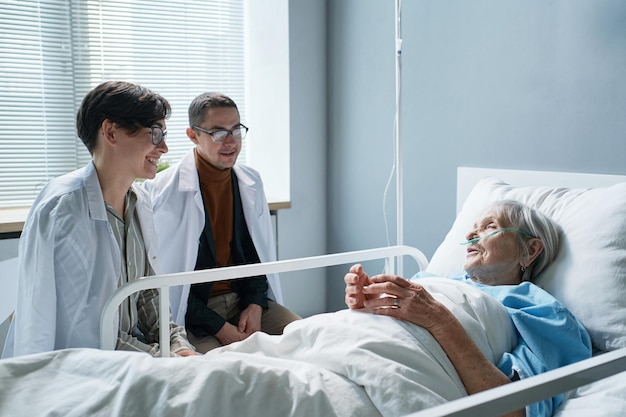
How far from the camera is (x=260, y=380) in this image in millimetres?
1158

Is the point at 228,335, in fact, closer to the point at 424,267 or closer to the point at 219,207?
the point at 219,207

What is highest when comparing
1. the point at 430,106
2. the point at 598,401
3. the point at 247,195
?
the point at 430,106

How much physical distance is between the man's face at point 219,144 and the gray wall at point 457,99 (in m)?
0.85

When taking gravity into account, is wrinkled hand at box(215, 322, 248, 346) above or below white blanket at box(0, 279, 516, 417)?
Result: below

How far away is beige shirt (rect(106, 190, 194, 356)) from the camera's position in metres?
1.78

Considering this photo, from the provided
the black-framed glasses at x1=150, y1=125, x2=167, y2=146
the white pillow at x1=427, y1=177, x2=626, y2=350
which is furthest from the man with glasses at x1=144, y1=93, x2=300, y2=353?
the white pillow at x1=427, y1=177, x2=626, y2=350

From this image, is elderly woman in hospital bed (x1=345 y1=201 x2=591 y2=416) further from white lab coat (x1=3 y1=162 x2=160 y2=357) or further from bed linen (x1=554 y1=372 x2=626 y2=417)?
white lab coat (x1=3 y1=162 x2=160 y2=357)

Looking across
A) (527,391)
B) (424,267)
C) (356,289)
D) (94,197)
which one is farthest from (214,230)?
(527,391)

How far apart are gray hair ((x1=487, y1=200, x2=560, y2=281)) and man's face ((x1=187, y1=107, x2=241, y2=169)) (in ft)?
3.37

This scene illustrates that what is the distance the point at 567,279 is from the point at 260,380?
3.03ft

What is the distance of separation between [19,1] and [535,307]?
8.91 feet

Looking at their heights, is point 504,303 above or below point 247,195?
below

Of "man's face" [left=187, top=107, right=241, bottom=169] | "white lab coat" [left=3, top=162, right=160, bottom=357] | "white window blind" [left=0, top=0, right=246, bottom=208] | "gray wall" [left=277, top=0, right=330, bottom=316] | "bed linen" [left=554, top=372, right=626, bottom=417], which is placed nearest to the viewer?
"bed linen" [left=554, top=372, right=626, bottom=417]

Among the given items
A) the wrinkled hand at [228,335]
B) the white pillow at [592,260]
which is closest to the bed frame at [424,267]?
the white pillow at [592,260]
